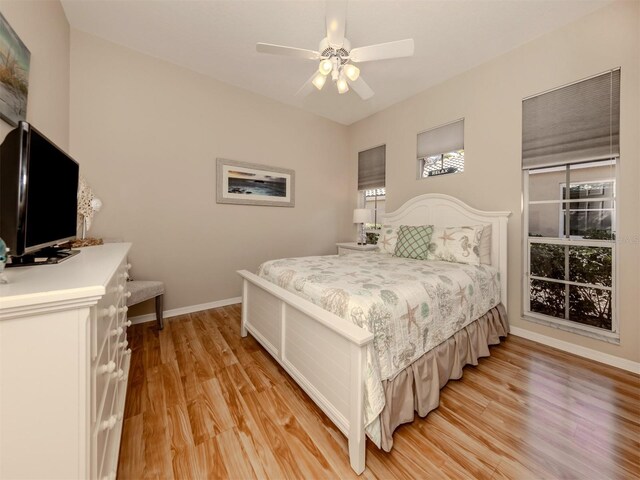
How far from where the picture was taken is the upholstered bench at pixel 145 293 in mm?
2344

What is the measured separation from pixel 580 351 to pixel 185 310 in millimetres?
3984

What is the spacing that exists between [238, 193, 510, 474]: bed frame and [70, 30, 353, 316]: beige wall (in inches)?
45.7

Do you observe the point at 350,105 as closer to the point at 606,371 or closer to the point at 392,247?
the point at 392,247

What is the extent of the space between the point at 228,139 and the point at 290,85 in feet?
3.49

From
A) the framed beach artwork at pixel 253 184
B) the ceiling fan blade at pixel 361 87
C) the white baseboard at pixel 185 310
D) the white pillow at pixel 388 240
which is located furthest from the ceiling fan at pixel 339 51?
the white baseboard at pixel 185 310

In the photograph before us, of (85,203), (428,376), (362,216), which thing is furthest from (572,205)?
(85,203)

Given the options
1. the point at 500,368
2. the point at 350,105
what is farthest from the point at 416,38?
the point at 500,368

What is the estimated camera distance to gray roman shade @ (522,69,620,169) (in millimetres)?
2084

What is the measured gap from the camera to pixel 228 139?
10.9 ft

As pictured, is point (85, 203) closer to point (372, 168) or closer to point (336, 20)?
point (336, 20)

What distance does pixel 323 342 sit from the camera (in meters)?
1.44

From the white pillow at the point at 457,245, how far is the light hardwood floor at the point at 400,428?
0.91 metres

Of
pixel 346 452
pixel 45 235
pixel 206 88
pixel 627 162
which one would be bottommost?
pixel 346 452

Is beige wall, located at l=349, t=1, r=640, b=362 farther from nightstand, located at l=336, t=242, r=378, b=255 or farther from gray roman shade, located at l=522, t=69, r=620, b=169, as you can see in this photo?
nightstand, located at l=336, t=242, r=378, b=255
